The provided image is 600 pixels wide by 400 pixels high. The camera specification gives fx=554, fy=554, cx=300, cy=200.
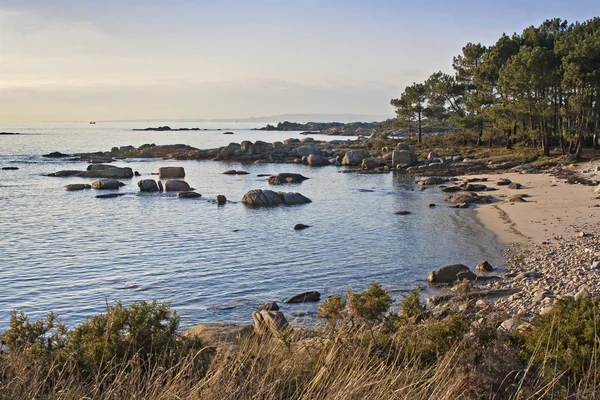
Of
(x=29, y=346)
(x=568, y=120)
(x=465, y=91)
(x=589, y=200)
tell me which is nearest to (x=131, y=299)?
(x=29, y=346)

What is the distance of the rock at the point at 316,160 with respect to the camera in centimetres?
6159

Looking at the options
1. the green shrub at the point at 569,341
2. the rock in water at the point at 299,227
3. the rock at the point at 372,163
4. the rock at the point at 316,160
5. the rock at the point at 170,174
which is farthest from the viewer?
the rock at the point at 316,160

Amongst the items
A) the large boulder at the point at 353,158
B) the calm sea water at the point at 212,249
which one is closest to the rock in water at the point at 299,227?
the calm sea water at the point at 212,249

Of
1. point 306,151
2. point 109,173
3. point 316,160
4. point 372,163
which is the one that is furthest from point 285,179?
point 306,151

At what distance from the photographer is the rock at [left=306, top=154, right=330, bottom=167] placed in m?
61.6

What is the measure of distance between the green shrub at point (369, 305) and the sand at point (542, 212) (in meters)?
14.4

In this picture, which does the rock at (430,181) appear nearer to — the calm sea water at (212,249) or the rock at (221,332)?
the calm sea water at (212,249)

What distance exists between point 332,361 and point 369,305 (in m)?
2.09

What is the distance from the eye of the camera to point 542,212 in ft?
84.9

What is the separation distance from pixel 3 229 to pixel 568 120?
1640 inches

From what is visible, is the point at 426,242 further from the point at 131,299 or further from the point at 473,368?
the point at 473,368

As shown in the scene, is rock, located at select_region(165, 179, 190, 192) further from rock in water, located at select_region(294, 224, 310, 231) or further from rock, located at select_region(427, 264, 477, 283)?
rock, located at select_region(427, 264, 477, 283)

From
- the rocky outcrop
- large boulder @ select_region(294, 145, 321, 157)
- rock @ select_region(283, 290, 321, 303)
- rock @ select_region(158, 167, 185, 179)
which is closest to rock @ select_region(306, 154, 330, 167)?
large boulder @ select_region(294, 145, 321, 157)

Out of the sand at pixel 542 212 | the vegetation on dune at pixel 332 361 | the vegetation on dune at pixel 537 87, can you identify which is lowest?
the sand at pixel 542 212
